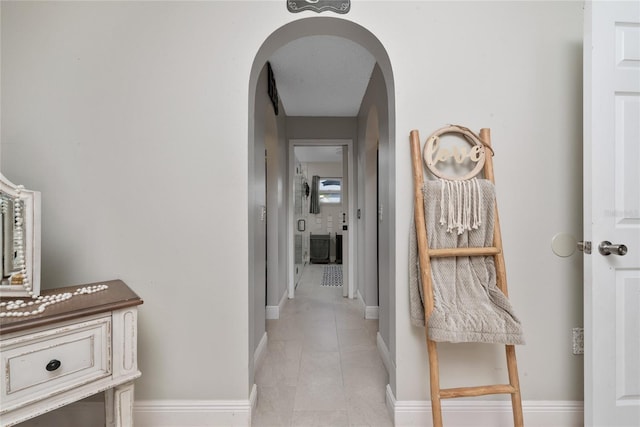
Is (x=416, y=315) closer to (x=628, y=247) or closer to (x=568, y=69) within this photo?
(x=628, y=247)

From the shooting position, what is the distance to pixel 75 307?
1067mm

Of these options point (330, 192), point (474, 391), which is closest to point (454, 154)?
point (474, 391)

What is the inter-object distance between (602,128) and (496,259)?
675mm

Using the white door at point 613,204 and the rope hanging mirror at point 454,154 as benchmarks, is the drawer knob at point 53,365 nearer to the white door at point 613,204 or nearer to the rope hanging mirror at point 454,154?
the rope hanging mirror at point 454,154

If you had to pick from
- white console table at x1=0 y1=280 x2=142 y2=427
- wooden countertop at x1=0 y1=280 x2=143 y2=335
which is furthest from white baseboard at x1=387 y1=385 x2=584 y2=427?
wooden countertop at x1=0 y1=280 x2=143 y2=335

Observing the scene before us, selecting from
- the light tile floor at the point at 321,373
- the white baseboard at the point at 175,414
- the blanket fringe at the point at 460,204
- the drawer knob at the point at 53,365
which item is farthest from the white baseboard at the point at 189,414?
the blanket fringe at the point at 460,204

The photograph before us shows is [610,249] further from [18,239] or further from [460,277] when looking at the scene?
[18,239]

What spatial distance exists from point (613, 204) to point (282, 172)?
2.91 meters

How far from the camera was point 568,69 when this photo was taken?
58.7 inches

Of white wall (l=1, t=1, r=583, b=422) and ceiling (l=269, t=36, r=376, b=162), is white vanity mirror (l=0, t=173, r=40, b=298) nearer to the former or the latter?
white wall (l=1, t=1, r=583, b=422)

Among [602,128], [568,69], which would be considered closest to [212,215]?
[602,128]

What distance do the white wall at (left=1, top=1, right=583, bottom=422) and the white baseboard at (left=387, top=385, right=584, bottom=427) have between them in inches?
3.5

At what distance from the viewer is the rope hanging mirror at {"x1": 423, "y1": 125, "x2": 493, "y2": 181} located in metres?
1.41

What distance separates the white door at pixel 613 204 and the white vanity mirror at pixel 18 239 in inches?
86.3
